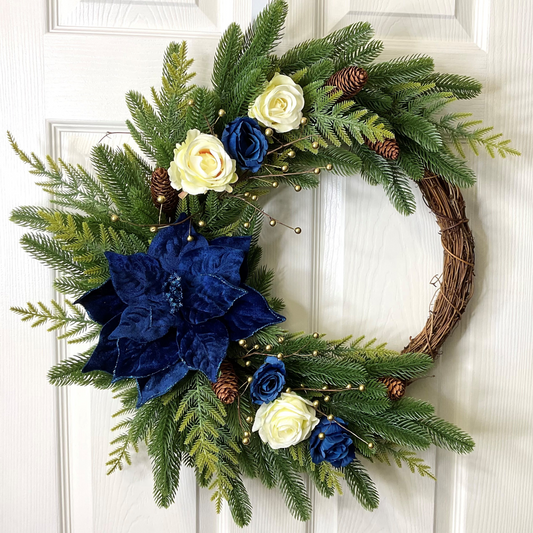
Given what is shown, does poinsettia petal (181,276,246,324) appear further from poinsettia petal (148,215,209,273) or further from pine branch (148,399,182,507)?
Result: pine branch (148,399,182,507)

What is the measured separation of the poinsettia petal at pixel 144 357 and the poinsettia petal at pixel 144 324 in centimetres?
2

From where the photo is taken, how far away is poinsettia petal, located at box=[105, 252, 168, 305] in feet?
1.88

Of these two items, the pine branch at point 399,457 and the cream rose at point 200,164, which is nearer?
the cream rose at point 200,164

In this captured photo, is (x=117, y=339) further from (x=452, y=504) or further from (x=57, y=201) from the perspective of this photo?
(x=452, y=504)

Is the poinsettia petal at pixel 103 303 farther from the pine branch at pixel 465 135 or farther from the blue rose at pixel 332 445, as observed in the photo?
the pine branch at pixel 465 135

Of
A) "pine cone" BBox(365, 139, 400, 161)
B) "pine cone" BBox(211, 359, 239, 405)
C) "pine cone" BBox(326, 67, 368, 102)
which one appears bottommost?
"pine cone" BBox(211, 359, 239, 405)

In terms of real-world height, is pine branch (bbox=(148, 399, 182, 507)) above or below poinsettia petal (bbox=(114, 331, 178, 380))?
below

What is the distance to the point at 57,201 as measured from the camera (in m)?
0.64

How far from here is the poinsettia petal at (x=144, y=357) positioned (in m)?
0.58

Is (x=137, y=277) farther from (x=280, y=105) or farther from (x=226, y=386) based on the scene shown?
(x=280, y=105)

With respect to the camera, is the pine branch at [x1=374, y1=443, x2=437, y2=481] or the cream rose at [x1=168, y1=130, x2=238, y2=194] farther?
the pine branch at [x1=374, y1=443, x2=437, y2=481]

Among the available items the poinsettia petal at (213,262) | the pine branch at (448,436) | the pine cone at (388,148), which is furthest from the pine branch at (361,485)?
the pine cone at (388,148)

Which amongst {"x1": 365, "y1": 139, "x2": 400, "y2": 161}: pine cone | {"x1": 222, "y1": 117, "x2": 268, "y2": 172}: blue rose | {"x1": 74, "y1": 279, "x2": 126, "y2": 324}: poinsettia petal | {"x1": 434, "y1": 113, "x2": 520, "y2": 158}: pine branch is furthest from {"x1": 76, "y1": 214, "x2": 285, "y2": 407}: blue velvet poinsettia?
{"x1": 434, "y1": 113, "x2": 520, "y2": 158}: pine branch

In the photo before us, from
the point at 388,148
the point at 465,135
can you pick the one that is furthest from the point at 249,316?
the point at 465,135
